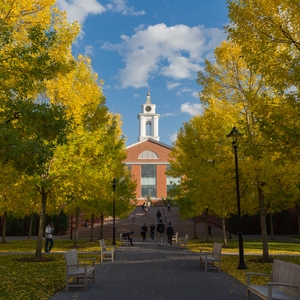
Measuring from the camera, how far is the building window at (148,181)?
68812 millimetres

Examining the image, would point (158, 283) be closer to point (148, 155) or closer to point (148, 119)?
point (148, 155)

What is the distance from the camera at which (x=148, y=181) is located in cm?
6950

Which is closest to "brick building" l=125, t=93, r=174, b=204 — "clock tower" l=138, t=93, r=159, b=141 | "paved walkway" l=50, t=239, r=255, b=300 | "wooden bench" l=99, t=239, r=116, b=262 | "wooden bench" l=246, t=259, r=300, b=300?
"clock tower" l=138, t=93, r=159, b=141

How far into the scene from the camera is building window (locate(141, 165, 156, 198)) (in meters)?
68.8

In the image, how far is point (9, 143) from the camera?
8.63 metres

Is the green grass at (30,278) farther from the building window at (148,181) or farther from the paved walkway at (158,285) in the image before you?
the building window at (148,181)

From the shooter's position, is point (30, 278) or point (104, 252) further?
point (104, 252)

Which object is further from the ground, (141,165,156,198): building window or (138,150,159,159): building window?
(138,150,159,159): building window

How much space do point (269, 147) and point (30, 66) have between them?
7301 mm

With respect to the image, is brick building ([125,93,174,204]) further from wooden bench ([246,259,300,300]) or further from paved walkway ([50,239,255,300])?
wooden bench ([246,259,300,300])

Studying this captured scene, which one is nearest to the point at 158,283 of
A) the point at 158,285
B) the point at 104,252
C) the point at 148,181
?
the point at 158,285

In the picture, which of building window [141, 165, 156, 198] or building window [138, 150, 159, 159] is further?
building window [138, 150, 159, 159]

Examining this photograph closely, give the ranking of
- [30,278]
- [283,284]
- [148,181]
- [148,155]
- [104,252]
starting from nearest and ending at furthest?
[283,284], [30,278], [104,252], [148,181], [148,155]

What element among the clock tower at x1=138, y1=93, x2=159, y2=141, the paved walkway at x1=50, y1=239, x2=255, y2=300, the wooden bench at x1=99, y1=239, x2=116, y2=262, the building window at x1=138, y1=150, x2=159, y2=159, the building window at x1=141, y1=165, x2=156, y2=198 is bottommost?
the paved walkway at x1=50, y1=239, x2=255, y2=300
